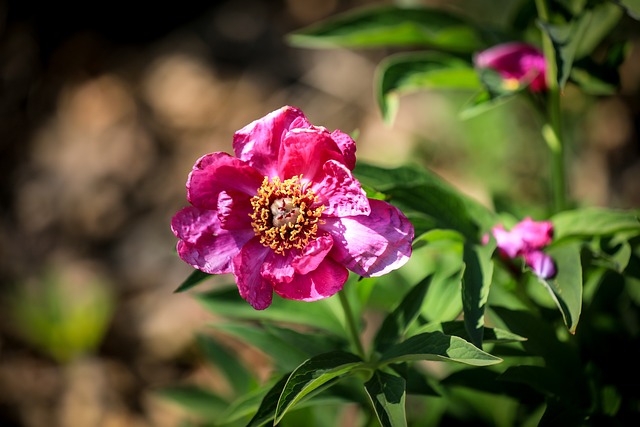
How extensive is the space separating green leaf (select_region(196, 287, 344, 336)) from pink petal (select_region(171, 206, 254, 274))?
1.42 ft

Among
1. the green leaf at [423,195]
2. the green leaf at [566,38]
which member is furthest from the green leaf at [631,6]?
the green leaf at [423,195]

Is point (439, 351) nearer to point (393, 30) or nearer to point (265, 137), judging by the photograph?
point (265, 137)

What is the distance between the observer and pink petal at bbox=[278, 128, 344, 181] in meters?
1.21

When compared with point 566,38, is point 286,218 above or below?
below

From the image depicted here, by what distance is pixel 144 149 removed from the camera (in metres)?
4.26

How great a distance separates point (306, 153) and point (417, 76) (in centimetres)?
59

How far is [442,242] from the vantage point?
1523 millimetres

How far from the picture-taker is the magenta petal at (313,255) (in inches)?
47.9

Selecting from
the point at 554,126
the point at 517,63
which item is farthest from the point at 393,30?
the point at 554,126

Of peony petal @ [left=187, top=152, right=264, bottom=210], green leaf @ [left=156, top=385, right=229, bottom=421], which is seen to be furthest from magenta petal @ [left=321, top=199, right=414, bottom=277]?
green leaf @ [left=156, top=385, right=229, bottom=421]

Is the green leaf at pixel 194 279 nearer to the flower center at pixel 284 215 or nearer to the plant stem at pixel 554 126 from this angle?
the flower center at pixel 284 215

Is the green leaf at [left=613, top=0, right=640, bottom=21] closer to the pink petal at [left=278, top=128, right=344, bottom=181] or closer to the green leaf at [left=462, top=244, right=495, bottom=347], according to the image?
the green leaf at [left=462, top=244, right=495, bottom=347]

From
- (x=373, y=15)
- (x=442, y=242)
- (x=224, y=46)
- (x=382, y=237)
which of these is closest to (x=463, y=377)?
(x=442, y=242)

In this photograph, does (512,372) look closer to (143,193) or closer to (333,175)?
(333,175)
